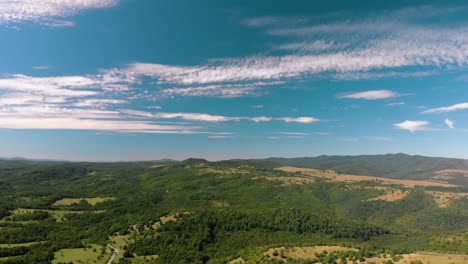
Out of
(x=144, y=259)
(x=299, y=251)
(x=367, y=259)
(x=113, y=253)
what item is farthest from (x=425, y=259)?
(x=113, y=253)

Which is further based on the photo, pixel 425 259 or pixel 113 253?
pixel 113 253

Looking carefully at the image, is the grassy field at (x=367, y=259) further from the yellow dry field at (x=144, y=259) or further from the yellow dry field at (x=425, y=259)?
the yellow dry field at (x=144, y=259)

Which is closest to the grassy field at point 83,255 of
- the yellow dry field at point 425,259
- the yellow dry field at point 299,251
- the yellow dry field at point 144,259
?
the yellow dry field at point 144,259

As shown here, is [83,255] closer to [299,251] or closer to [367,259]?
[299,251]

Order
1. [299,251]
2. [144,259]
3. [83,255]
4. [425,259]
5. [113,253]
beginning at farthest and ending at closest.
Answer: [113,253] < [144,259] < [299,251] < [83,255] < [425,259]

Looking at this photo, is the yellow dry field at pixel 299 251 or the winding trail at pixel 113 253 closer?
the yellow dry field at pixel 299 251

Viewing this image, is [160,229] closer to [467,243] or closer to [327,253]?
[327,253]
